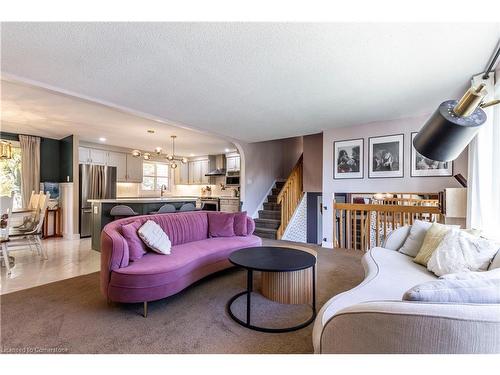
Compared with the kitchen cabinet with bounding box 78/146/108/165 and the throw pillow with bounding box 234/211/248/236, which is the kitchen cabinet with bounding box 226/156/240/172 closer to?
the kitchen cabinet with bounding box 78/146/108/165

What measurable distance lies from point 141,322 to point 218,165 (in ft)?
20.8

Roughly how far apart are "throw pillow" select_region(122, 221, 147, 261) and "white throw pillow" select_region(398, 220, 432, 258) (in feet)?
9.31

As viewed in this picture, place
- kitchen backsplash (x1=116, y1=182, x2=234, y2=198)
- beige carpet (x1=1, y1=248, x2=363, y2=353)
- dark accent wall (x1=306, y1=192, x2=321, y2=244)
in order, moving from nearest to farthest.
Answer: beige carpet (x1=1, y1=248, x2=363, y2=353) → dark accent wall (x1=306, y1=192, x2=321, y2=244) → kitchen backsplash (x1=116, y1=182, x2=234, y2=198)

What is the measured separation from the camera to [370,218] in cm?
416

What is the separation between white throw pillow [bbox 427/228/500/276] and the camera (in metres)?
1.83

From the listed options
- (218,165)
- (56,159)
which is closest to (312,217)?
(218,165)

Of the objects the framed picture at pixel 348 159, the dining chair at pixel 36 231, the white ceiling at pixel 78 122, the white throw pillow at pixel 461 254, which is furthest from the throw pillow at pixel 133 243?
the framed picture at pixel 348 159

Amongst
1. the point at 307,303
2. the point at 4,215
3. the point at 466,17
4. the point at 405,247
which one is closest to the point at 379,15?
the point at 466,17

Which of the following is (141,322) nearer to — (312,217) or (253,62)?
(253,62)

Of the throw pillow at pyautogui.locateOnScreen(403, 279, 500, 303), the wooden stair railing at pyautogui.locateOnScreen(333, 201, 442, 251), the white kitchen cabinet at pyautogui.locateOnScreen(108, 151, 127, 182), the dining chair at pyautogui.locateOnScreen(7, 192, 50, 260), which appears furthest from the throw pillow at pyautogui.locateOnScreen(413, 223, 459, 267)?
the white kitchen cabinet at pyautogui.locateOnScreen(108, 151, 127, 182)

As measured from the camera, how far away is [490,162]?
2422mm

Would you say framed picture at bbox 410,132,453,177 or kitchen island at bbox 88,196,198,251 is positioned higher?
framed picture at bbox 410,132,453,177

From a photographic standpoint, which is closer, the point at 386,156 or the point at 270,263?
the point at 270,263

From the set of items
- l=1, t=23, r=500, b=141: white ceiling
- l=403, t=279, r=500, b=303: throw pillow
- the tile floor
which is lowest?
the tile floor
